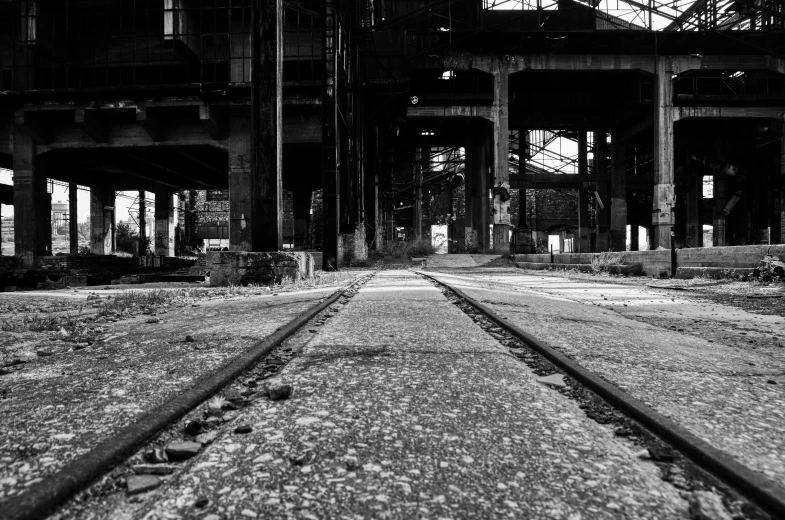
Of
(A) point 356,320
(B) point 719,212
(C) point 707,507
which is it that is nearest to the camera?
(C) point 707,507

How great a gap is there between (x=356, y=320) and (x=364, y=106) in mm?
13376

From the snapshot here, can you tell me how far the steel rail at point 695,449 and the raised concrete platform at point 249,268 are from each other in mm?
4623

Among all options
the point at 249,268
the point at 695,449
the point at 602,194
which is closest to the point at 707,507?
the point at 695,449

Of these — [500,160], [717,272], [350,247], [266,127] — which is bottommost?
[717,272]

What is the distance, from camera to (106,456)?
0.86 metres

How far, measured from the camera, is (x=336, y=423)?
1092 millimetres

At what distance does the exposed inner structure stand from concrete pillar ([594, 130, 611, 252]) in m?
0.11

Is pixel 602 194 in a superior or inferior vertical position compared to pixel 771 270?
superior

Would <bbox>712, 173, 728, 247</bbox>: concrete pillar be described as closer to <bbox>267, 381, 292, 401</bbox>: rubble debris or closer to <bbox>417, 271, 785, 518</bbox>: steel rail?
<bbox>417, 271, 785, 518</bbox>: steel rail

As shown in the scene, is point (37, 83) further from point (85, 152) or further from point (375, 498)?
point (375, 498)

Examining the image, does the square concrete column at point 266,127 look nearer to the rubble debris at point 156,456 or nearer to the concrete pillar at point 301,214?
the rubble debris at point 156,456

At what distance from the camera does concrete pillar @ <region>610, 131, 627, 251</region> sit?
21.2 metres

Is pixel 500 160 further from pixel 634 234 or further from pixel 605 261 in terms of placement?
pixel 634 234

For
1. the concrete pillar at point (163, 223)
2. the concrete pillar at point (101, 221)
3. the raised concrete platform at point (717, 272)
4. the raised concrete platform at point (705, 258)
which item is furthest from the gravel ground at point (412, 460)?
the concrete pillar at point (163, 223)
